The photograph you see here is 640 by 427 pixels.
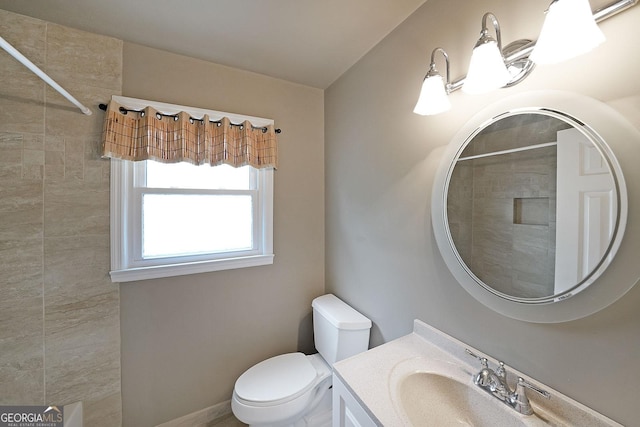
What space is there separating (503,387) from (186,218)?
72.2 inches

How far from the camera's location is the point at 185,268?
4.97 ft

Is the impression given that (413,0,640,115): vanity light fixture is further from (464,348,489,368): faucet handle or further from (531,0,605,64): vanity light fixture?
(464,348,489,368): faucet handle

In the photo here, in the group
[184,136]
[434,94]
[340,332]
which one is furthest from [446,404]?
[184,136]

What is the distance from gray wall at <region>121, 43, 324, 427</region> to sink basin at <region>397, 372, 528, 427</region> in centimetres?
117

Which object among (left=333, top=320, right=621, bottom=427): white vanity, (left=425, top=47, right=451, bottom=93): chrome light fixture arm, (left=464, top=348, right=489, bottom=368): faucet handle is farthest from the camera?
(left=425, top=47, right=451, bottom=93): chrome light fixture arm

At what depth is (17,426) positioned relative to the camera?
46.2 inches

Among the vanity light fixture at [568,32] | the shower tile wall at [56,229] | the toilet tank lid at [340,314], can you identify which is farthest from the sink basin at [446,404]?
the shower tile wall at [56,229]

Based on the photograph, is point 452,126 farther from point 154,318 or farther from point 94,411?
point 94,411

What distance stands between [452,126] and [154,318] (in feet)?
6.54

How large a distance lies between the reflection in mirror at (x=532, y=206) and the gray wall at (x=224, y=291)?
3.95 feet

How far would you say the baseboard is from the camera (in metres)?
1.52

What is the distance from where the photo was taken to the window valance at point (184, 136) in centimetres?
133

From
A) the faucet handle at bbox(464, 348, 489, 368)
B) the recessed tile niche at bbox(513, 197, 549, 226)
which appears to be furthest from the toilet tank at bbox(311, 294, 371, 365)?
the recessed tile niche at bbox(513, 197, 549, 226)

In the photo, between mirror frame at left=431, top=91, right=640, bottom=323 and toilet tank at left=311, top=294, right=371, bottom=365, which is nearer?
mirror frame at left=431, top=91, right=640, bottom=323
